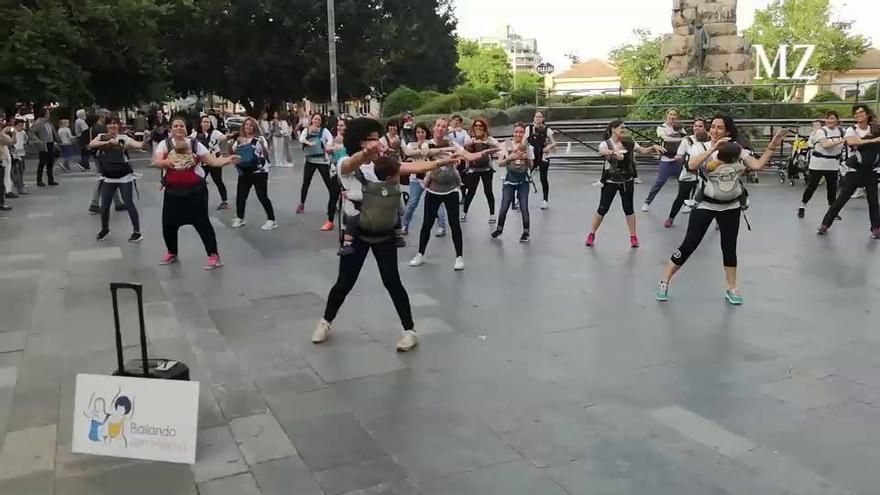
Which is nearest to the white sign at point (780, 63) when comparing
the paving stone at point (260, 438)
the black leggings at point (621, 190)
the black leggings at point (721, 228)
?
the black leggings at point (621, 190)

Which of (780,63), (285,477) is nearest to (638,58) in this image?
(780,63)

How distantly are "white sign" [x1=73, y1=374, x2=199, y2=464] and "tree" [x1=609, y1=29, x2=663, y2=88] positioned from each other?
2567 inches

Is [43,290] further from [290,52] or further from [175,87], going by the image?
[175,87]

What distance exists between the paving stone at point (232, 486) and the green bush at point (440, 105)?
28.0 meters

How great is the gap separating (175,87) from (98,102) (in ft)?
37.5

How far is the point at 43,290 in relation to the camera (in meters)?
8.02

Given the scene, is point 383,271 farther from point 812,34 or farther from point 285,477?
point 812,34

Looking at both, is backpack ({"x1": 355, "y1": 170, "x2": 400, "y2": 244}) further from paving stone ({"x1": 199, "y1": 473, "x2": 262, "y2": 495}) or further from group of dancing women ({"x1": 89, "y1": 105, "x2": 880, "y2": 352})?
paving stone ({"x1": 199, "y1": 473, "x2": 262, "y2": 495})

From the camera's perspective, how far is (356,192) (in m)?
5.70

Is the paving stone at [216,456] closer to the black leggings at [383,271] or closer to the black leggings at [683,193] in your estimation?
the black leggings at [383,271]

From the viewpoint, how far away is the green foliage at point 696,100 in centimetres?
2061

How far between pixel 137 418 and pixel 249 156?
797 centimetres

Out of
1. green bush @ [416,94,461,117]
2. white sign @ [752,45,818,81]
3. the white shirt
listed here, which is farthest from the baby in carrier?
white sign @ [752,45,818,81]

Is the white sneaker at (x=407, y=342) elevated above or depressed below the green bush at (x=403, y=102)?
below
